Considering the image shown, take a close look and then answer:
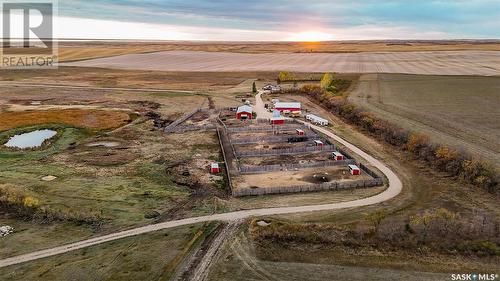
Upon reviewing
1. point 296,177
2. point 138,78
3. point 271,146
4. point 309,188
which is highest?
point 138,78

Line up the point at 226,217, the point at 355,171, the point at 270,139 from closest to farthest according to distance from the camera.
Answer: the point at 226,217 < the point at 355,171 < the point at 270,139

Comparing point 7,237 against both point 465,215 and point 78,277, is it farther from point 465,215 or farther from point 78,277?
point 465,215

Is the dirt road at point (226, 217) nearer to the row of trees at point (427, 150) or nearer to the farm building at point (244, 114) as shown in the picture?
the row of trees at point (427, 150)

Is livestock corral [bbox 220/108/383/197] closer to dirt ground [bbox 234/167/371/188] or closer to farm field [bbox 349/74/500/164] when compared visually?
dirt ground [bbox 234/167/371/188]

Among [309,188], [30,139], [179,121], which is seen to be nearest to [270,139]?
[309,188]

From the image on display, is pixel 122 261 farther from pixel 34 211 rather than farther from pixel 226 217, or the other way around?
pixel 34 211
